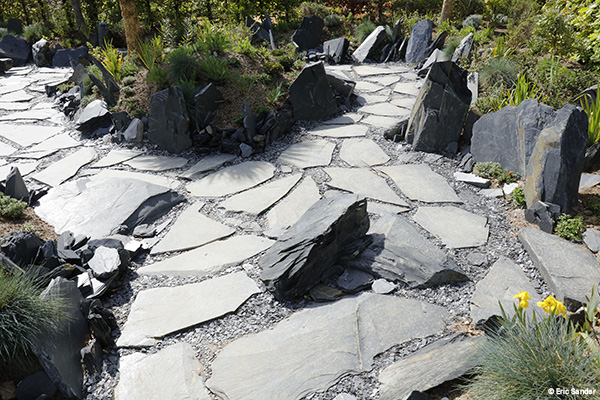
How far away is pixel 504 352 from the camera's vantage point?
1.86m

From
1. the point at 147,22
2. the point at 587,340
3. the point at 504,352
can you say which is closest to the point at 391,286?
the point at 504,352

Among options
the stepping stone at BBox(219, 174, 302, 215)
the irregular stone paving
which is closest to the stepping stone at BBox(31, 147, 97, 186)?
the irregular stone paving

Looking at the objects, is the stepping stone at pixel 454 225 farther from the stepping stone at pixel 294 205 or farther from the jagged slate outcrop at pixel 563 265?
the stepping stone at pixel 294 205

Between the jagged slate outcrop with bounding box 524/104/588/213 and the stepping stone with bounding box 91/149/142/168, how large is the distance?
4.47 metres

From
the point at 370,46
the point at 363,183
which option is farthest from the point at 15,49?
the point at 363,183

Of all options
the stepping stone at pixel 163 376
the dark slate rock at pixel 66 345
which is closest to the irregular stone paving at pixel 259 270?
the stepping stone at pixel 163 376

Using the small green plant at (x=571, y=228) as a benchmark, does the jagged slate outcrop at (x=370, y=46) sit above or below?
above

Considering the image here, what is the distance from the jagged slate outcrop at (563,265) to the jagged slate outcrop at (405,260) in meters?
0.56

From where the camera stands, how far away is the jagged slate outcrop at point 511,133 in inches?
153

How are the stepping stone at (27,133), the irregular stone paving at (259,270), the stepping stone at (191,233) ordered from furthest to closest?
the stepping stone at (27,133)
the stepping stone at (191,233)
the irregular stone paving at (259,270)

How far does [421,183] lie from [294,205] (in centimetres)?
139

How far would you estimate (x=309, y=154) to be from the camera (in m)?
4.85

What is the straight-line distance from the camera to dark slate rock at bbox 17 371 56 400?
2078mm

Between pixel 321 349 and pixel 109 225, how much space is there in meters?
2.35
